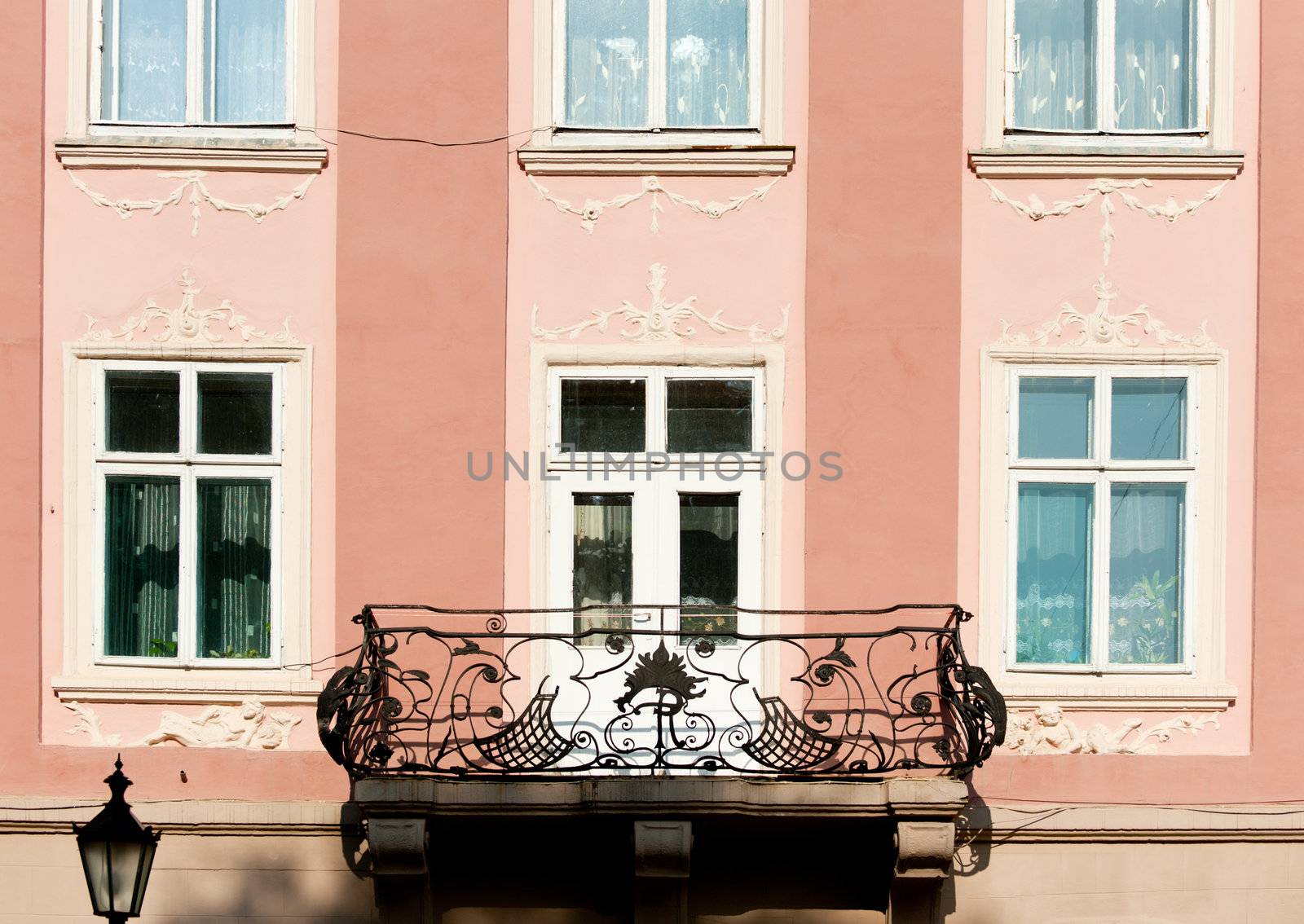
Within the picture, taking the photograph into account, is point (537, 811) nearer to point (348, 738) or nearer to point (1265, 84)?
point (348, 738)

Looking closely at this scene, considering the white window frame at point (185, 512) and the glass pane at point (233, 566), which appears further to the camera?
the glass pane at point (233, 566)

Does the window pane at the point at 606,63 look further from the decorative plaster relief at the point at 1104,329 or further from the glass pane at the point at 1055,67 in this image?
the decorative plaster relief at the point at 1104,329

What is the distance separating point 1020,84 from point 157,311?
4.73 m

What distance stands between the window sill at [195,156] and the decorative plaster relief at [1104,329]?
3.75 m

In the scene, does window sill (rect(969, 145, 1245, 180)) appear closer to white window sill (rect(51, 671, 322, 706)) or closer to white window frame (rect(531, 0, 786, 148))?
white window frame (rect(531, 0, 786, 148))

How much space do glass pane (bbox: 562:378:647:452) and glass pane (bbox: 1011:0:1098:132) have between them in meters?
2.54

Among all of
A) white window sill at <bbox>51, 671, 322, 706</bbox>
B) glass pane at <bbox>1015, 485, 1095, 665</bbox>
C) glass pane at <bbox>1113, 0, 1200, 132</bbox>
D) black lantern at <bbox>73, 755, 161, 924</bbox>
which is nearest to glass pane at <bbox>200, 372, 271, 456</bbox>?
white window sill at <bbox>51, 671, 322, 706</bbox>

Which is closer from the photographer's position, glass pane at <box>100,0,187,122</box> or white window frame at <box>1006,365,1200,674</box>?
white window frame at <box>1006,365,1200,674</box>

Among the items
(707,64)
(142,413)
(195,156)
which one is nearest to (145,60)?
(195,156)

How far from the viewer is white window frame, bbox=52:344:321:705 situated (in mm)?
8867

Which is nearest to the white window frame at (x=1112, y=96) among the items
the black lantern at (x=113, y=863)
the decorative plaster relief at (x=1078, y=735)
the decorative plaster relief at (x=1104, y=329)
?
the decorative plaster relief at (x=1104, y=329)

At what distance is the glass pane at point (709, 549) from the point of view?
8.95 m

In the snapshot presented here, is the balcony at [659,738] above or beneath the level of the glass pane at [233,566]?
beneath

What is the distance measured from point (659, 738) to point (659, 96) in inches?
135
